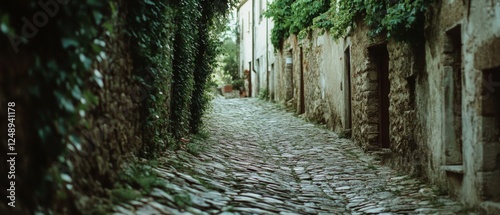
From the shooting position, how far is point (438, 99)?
6621mm

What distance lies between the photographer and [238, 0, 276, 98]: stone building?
71.9 feet

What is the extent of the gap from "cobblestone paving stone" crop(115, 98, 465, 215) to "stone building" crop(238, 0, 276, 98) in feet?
35.2

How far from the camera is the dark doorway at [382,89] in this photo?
9773mm

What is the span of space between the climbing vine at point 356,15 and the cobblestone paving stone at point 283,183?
2008mm

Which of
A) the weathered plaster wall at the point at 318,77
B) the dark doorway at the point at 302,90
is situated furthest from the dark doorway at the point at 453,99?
the dark doorway at the point at 302,90

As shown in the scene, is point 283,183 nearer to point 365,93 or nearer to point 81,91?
point 365,93

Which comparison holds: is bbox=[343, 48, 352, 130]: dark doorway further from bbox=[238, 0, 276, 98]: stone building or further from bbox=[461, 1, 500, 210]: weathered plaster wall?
bbox=[238, 0, 276, 98]: stone building

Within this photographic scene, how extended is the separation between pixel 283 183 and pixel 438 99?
2.16 metres

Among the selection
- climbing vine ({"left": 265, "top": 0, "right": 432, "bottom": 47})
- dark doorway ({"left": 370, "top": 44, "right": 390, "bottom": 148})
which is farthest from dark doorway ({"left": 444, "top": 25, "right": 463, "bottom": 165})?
dark doorway ({"left": 370, "top": 44, "right": 390, "bottom": 148})

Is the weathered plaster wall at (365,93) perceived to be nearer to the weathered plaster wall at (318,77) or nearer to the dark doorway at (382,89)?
the dark doorway at (382,89)

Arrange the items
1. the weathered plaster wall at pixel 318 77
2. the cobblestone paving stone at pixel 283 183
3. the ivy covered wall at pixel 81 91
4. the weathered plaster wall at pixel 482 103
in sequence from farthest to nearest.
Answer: the weathered plaster wall at pixel 318 77 → the cobblestone paving stone at pixel 283 183 → the weathered plaster wall at pixel 482 103 → the ivy covered wall at pixel 81 91

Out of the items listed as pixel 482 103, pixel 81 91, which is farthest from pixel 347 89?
pixel 81 91

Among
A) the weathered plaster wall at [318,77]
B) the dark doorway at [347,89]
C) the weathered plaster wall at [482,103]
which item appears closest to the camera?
the weathered plaster wall at [482,103]

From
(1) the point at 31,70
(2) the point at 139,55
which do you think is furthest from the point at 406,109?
(1) the point at 31,70
